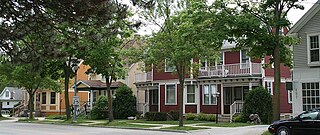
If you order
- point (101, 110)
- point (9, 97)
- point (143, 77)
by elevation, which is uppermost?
point (143, 77)

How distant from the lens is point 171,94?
1618 inches

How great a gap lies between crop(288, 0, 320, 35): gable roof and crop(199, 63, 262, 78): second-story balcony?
893cm

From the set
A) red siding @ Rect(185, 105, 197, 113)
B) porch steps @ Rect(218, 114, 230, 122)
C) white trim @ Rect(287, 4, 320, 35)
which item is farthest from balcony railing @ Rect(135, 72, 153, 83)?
white trim @ Rect(287, 4, 320, 35)

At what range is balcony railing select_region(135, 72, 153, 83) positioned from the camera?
143 feet

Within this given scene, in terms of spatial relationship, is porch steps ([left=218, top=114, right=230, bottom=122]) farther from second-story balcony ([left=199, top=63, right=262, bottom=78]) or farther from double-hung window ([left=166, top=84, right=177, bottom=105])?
double-hung window ([left=166, top=84, right=177, bottom=105])

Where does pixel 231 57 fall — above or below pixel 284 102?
above

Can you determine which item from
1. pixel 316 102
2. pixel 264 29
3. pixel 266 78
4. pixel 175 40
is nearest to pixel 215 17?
pixel 264 29

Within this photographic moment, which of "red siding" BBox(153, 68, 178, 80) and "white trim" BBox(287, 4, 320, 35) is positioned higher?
"white trim" BBox(287, 4, 320, 35)

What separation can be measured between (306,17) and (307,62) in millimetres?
2568

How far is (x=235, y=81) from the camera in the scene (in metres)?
35.0

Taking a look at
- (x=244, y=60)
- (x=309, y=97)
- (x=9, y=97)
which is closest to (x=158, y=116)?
(x=244, y=60)

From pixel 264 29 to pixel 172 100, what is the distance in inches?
885

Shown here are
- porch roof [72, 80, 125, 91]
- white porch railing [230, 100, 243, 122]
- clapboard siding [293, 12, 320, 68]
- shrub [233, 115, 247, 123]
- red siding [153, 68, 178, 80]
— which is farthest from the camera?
porch roof [72, 80, 125, 91]

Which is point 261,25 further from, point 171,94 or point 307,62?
point 171,94
